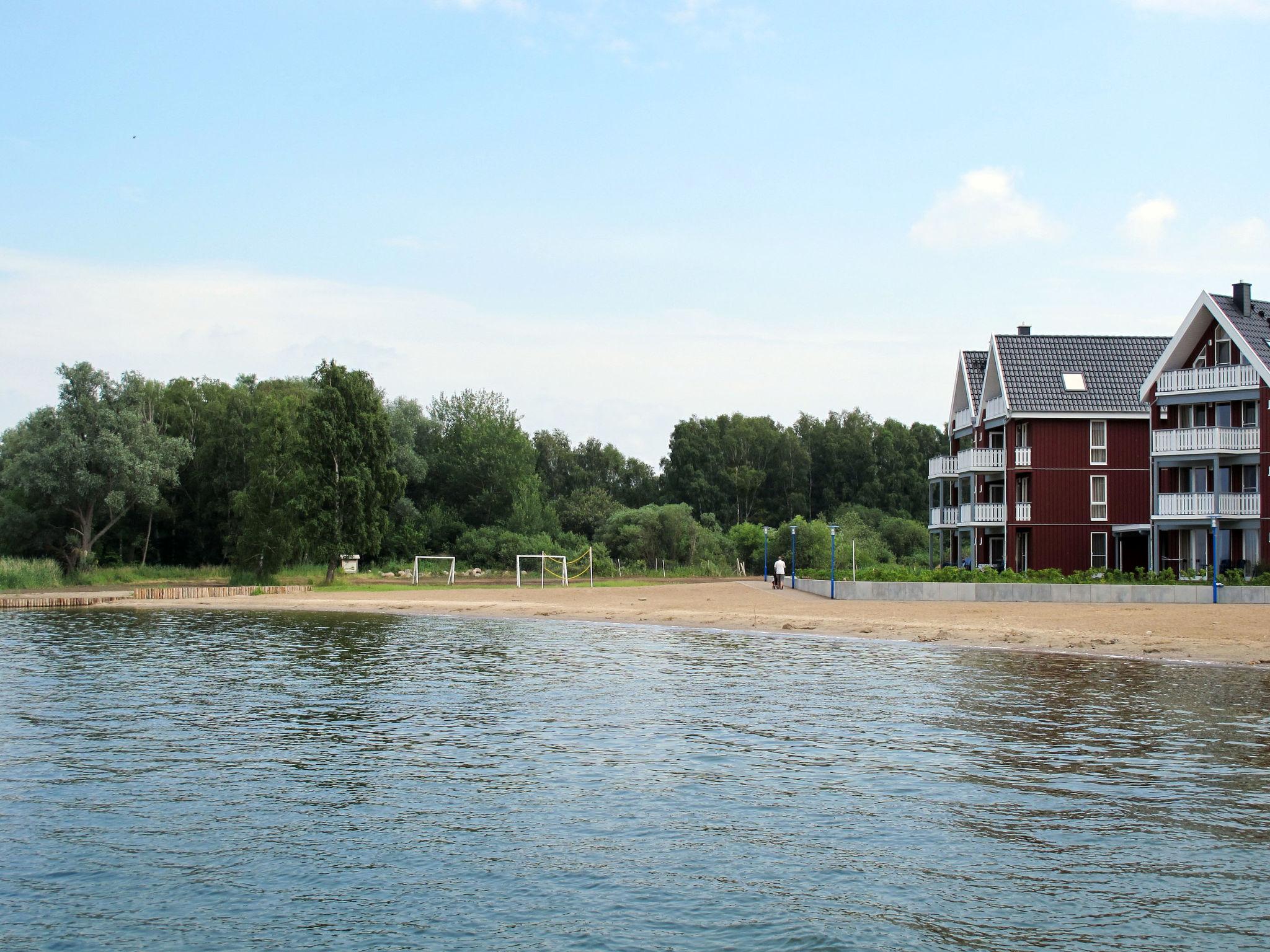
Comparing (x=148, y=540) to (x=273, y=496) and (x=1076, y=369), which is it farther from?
(x=1076, y=369)

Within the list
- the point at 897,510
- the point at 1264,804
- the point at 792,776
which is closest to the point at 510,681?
the point at 792,776

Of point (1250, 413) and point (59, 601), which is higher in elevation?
point (1250, 413)

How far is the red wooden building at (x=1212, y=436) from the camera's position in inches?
1881

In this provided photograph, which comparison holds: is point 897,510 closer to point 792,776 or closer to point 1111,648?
point 1111,648

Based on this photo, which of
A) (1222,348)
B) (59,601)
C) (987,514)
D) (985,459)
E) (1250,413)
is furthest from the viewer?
(985,459)

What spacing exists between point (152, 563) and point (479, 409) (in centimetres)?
3269

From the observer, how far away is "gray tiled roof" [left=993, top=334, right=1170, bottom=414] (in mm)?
55031

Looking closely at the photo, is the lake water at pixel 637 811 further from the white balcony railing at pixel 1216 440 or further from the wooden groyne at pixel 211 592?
the wooden groyne at pixel 211 592

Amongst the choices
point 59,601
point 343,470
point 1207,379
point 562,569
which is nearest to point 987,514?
point 1207,379

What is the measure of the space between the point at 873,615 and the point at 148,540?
2200 inches

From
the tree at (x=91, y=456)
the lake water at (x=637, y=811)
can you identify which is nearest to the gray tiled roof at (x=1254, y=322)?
the lake water at (x=637, y=811)

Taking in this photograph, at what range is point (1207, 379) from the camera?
1943 inches

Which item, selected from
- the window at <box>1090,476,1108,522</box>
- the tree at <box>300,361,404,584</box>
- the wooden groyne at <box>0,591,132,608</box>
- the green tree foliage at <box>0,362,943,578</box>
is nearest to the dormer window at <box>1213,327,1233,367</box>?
the window at <box>1090,476,1108,522</box>

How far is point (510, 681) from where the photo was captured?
82.9ft
